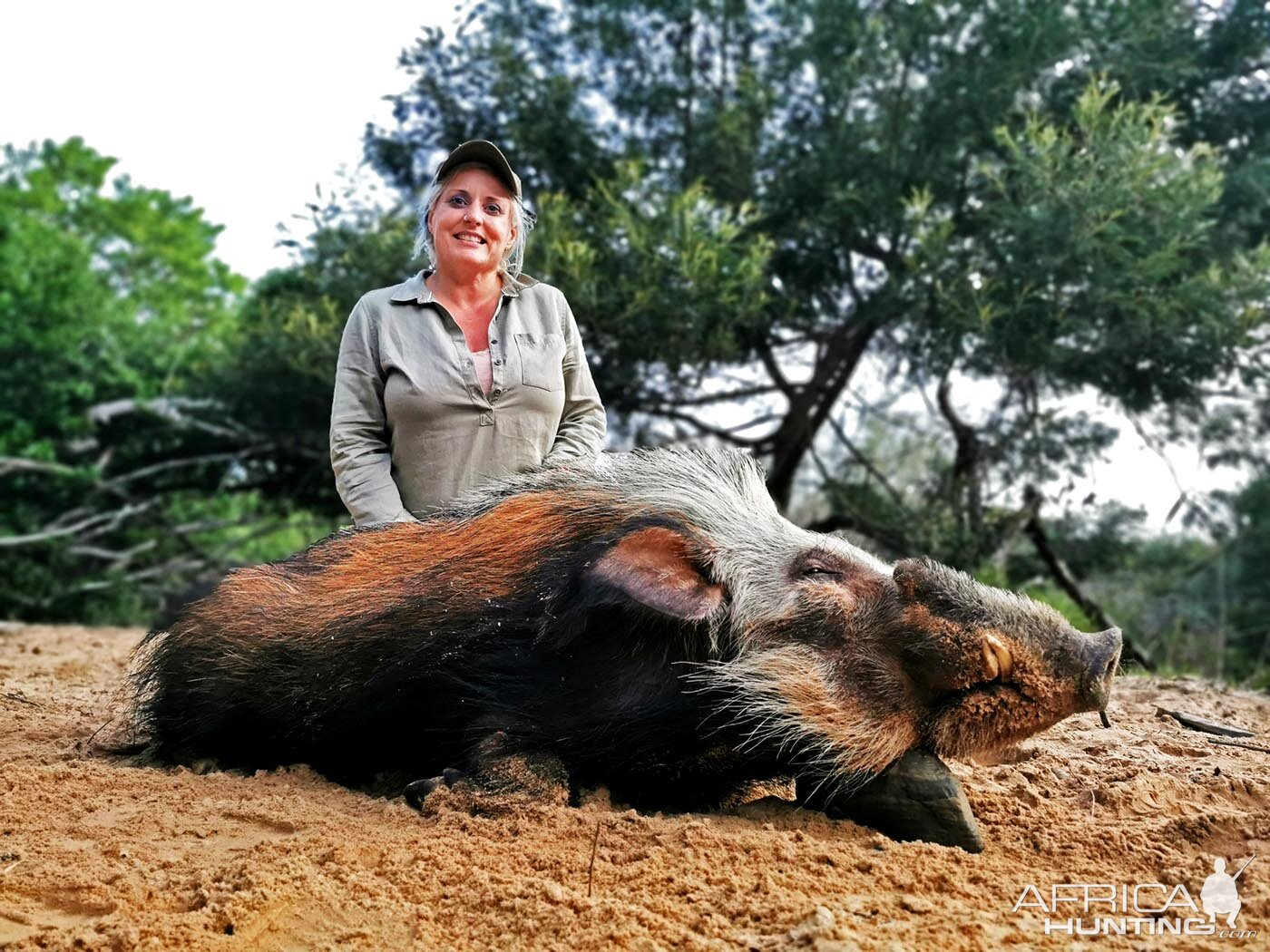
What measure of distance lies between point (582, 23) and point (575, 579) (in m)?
10.1

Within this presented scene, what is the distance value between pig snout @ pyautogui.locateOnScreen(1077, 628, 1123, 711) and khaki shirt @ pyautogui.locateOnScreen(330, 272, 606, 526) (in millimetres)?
1918

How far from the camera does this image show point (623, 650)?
330 centimetres

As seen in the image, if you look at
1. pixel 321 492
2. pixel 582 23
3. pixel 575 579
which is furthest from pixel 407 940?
pixel 321 492

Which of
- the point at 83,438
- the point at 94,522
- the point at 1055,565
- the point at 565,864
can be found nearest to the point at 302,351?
the point at 83,438

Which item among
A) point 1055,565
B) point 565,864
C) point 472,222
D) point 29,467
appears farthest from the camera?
point 29,467

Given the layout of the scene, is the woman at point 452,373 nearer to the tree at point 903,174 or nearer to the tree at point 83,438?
the tree at point 903,174

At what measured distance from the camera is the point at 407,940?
2.30 metres

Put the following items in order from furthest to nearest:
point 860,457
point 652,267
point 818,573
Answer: point 860,457, point 652,267, point 818,573

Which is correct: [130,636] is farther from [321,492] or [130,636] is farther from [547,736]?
[547,736]

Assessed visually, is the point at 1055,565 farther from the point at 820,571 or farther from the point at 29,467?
the point at 29,467

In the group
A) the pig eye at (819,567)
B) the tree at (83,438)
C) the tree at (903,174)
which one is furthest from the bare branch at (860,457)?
the pig eye at (819,567)

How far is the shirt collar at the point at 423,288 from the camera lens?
434 centimetres

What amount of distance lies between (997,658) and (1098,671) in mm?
257

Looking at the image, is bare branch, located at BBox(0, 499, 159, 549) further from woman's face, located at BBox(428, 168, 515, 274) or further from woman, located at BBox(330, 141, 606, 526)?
woman's face, located at BBox(428, 168, 515, 274)
